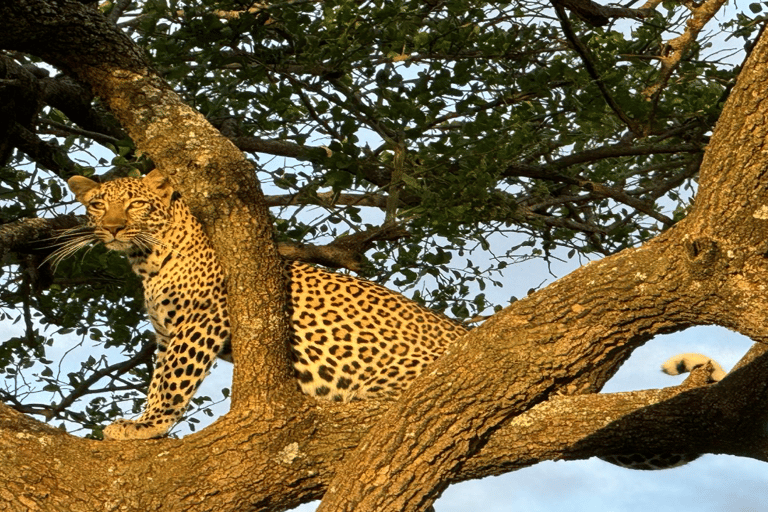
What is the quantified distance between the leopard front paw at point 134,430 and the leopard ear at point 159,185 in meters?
1.47

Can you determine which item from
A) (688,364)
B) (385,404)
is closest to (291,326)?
(385,404)

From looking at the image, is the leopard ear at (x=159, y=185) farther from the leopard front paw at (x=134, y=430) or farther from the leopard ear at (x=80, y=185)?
the leopard front paw at (x=134, y=430)

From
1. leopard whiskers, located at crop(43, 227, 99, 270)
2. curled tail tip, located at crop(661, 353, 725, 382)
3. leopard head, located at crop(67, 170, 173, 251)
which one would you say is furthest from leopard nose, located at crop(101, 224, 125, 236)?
curled tail tip, located at crop(661, 353, 725, 382)

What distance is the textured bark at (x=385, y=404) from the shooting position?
408 cm

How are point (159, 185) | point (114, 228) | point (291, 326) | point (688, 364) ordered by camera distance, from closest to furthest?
point (688, 364)
point (291, 326)
point (114, 228)
point (159, 185)

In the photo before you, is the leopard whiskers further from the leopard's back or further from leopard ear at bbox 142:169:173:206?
the leopard's back

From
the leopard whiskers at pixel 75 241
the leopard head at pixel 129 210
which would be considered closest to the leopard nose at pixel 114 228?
the leopard head at pixel 129 210

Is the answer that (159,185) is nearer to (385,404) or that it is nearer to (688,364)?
(385,404)

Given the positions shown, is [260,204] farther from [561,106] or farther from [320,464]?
[561,106]

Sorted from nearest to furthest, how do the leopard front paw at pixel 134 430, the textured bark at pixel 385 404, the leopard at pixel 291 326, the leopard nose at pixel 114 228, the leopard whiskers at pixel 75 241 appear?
the textured bark at pixel 385 404 → the leopard front paw at pixel 134 430 → the leopard at pixel 291 326 → the leopard nose at pixel 114 228 → the leopard whiskers at pixel 75 241

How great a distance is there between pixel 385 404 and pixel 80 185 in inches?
101

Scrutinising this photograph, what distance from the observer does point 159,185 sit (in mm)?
6230

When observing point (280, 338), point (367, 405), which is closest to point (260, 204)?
point (280, 338)

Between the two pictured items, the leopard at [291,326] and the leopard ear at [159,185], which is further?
the leopard ear at [159,185]
